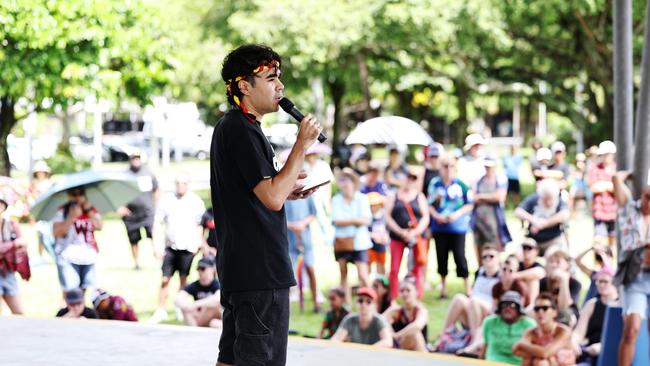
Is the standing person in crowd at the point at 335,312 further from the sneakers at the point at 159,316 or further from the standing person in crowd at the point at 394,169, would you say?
the standing person in crowd at the point at 394,169

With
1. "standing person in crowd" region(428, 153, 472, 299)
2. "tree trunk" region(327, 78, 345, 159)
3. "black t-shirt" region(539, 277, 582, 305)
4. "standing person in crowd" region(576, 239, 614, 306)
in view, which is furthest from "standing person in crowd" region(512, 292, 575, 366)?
"tree trunk" region(327, 78, 345, 159)

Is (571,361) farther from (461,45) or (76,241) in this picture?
(461,45)

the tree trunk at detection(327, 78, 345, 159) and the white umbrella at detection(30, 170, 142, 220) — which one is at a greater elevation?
the tree trunk at detection(327, 78, 345, 159)

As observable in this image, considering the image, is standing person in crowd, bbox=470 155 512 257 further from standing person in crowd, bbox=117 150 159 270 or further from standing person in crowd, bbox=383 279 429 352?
standing person in crowd, bbox=117 150 159 270

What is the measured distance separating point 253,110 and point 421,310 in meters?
5.48

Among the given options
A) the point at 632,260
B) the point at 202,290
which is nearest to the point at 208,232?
the point at 202,290

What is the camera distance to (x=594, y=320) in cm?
912

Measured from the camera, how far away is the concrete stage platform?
6.27m

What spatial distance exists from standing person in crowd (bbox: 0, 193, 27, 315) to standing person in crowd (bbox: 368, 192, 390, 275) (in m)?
3.78

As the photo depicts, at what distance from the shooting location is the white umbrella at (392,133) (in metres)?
14.8

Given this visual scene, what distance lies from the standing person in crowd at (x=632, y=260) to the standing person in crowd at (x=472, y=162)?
605 centimetres

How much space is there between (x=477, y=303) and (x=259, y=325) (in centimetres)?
564

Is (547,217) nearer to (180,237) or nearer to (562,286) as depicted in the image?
(562,286)

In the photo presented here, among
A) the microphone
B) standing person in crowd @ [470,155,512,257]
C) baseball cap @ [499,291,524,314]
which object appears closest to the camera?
the microphone
